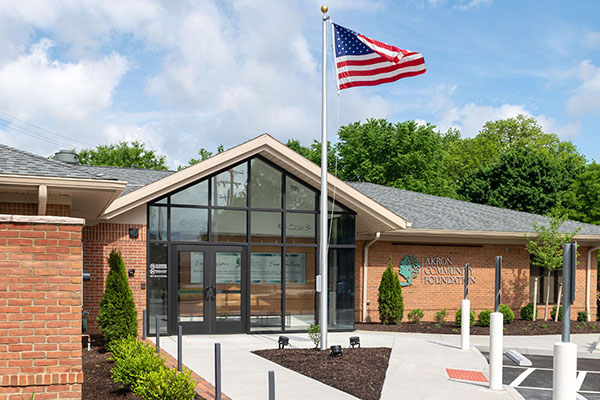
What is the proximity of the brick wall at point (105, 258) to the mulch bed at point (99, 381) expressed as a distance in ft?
8.89

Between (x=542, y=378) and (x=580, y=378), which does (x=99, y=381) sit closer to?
(x=542, y=378)

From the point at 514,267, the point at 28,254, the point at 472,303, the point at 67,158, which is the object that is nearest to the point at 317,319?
the point at 472,303

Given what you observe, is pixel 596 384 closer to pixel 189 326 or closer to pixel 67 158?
pixel 189 326

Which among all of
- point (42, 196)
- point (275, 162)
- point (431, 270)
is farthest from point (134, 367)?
point (431, 270)

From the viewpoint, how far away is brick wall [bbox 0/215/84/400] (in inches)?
248

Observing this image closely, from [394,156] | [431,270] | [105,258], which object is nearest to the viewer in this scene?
[105,258]

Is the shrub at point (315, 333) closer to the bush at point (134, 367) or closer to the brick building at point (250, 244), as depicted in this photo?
the brick building at point (250, 244)

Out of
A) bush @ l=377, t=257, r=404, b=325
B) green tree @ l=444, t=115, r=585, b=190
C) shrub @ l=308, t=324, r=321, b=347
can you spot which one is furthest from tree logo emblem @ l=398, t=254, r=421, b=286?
green tree @ l=444, t=115, r=585, b=190

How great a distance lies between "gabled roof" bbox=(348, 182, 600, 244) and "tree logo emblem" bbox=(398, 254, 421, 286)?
4.06 ft

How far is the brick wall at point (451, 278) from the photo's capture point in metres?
20.4

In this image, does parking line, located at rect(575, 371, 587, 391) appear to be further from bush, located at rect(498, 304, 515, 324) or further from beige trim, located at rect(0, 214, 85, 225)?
beige trim, located at rect(0, 214, 85, 225)

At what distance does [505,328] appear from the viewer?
62.6ft

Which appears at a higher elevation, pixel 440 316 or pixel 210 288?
pixel 210 288

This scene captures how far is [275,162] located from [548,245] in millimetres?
9789
